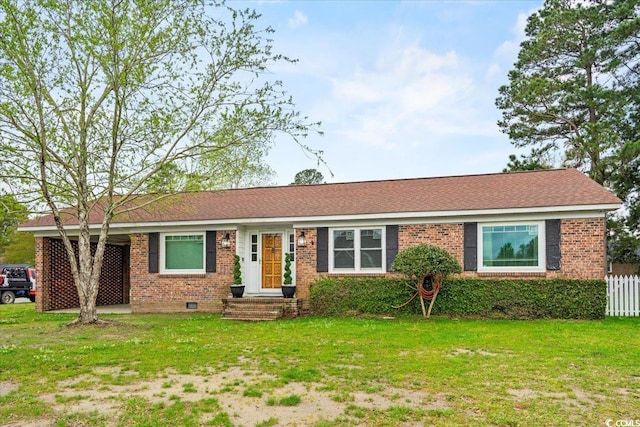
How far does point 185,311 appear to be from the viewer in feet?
50.3

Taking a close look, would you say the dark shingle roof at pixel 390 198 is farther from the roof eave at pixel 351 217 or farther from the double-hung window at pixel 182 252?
the double-hung window at pixel 182 252

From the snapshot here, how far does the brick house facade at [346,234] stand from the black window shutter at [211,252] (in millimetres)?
32

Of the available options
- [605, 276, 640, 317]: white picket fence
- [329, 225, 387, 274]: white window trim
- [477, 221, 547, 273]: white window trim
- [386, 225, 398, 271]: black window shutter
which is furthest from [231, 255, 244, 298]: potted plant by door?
[605, 276, 640, 317]: white picket fence

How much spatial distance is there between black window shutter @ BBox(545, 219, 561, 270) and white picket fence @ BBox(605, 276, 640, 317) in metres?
1.45

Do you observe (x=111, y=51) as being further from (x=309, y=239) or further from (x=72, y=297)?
(x=72, y=297)

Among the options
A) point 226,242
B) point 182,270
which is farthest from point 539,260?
point 182,270

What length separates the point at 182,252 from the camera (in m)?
15.8

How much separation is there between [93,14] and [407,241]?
923 centimetres

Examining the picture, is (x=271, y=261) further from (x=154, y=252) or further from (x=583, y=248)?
(x=583, y=248)

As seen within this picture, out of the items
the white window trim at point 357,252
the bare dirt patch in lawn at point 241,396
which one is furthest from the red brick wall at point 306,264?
the bare dirt patch in lawn at point 241,396

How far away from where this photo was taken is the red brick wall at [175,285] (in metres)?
15.2

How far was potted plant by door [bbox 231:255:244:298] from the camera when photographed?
14.5m

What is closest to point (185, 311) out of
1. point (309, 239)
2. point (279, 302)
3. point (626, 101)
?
point (279, 302)

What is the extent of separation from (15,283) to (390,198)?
60.3 feet
